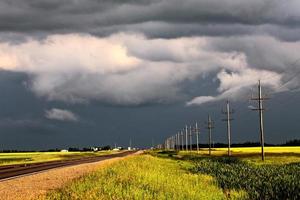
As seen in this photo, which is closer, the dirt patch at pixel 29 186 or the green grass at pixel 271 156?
the dirt patch at pixel 29 186

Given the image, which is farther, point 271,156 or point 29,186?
point 271,156

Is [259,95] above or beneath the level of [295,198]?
above

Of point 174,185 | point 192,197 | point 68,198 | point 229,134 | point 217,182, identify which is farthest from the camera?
point 229,134

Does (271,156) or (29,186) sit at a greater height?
(29,186)

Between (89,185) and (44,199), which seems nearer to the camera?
(44,199)

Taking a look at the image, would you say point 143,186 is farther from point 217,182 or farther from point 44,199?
point 217,182

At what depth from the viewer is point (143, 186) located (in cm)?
2117

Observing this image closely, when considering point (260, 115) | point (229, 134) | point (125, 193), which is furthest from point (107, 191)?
point (229, 134)

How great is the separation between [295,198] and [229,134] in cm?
6959

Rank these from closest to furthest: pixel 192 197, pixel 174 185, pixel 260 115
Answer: pixel 192 197, pixel 174 185, pixel 260 115

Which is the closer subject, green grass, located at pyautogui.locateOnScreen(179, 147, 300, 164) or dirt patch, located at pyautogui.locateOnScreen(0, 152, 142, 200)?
dirt patch, located at pyautogui.locateOnScreen(0, 152, 142, 200)

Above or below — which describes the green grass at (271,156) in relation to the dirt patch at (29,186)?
below

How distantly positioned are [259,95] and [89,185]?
51.8 metres

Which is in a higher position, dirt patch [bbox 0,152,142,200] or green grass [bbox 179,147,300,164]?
dirt patch [bbox 0,152,142,200]
